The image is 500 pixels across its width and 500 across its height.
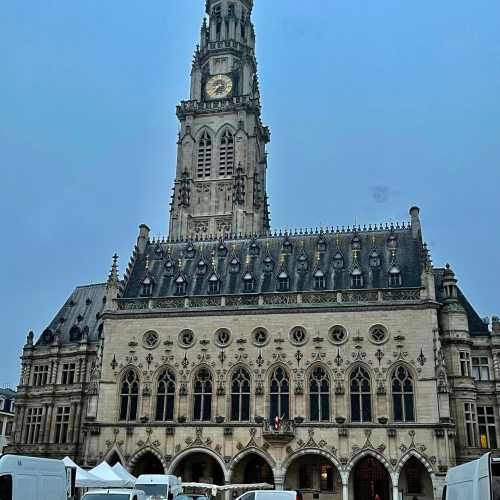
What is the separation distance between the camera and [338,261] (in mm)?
48594

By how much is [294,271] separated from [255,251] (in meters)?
4.41

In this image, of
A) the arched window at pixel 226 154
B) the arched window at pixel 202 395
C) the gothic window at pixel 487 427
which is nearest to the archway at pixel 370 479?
the gothic window at pixel 487 427

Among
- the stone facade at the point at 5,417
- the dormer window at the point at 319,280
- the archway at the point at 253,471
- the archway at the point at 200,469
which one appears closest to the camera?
the archway at the point at 253,471

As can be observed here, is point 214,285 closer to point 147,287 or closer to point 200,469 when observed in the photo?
point 147,287

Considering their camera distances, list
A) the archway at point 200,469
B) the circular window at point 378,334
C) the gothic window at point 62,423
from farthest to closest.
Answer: the gothic window at point 62,423 → the archway at point 200,469 → the circular window at point 378,334

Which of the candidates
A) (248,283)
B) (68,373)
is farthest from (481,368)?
(68,373)

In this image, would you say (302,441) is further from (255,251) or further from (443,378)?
(255,251)

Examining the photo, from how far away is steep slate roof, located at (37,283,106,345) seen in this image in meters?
55.3

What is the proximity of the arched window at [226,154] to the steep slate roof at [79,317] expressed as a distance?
21.8m

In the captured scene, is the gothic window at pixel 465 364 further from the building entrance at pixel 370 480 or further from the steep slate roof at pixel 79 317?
the steep slate roof at pixel 79 317

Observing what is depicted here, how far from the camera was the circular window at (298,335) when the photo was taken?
44.7 meters

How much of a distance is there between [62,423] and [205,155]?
3604cm

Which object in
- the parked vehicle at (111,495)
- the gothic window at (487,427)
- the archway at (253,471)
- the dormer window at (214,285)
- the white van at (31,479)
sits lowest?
the parked vehicle at (111,495)

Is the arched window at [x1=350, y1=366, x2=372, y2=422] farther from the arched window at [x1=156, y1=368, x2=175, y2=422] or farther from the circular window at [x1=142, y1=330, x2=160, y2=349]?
the circular window at [x1=142, y1=330, x2=160, y2=349]
